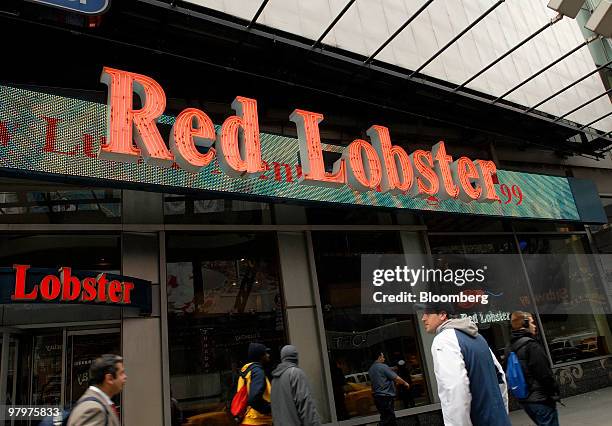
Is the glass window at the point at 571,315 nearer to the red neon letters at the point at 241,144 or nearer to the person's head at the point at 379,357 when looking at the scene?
the person's head at the point at 379,357

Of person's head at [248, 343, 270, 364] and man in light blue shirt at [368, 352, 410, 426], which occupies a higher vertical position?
person's head at [248, 343, 270, 364]

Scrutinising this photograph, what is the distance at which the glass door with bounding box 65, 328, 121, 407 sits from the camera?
716 cm

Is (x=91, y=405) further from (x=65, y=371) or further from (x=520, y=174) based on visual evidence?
(x=520, y=174)

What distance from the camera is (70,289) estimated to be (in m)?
6.27

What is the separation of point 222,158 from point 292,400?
3.93 meters

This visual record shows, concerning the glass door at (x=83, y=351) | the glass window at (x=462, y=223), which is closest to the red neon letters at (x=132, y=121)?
the glass door at (x=83, y=351)

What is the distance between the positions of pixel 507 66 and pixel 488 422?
371 inches

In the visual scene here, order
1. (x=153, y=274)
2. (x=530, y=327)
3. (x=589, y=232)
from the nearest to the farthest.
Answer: (x=530, y=327), (x=153, y=274), (x=589, y=232)

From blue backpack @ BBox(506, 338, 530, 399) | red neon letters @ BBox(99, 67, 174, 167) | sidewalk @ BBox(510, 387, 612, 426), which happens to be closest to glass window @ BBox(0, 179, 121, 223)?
red neon letters @ BBox(99, 67, 174, 167)

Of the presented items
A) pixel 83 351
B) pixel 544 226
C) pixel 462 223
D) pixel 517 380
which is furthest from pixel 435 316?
pixel 544 226

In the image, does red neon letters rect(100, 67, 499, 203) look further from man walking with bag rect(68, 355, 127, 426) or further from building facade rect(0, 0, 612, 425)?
man walking with bag rect(68, 355, 127, 426)

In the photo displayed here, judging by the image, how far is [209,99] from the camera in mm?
9219

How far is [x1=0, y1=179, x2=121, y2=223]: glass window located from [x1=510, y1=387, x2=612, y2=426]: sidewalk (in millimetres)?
8548

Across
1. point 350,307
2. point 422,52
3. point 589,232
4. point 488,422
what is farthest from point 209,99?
point 589,232
